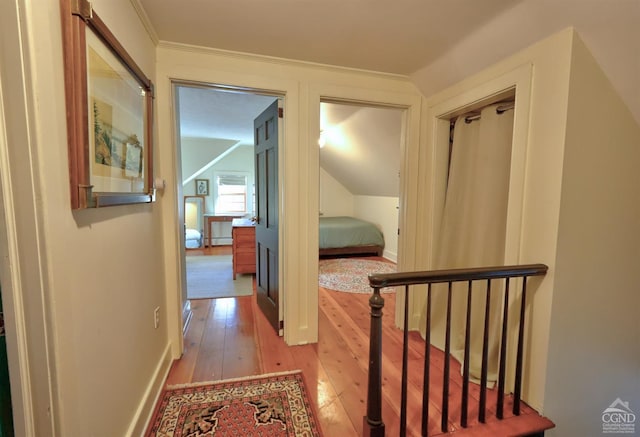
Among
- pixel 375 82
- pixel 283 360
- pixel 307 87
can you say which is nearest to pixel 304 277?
pixel 283 360

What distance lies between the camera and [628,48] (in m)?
1.30

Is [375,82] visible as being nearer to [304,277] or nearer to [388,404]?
[304,277]

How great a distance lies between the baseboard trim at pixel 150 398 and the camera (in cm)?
133

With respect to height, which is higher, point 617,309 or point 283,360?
point 617,309

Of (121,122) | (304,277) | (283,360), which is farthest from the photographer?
(304,277)

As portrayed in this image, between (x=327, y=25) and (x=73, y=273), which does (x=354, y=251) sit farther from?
(x=73, y=273)

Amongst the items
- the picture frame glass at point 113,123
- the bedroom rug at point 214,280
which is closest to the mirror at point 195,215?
the bedroom rug at point 214,280

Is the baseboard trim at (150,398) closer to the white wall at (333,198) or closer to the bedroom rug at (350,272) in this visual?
the bedroom rug at (350,272)

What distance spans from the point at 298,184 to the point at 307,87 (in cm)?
72

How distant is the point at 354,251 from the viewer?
5215 mm

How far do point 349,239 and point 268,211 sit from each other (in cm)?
274

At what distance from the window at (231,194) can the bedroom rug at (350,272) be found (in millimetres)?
2716

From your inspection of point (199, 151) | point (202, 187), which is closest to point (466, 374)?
point (199, 151)

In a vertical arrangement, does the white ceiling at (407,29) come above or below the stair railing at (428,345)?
above
